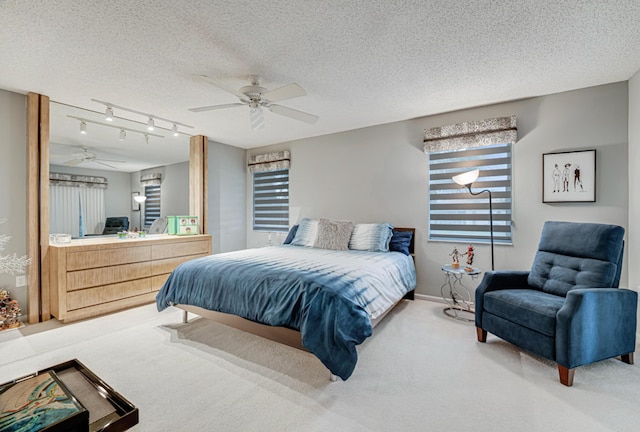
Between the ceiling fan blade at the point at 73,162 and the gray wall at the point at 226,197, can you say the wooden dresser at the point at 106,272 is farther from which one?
the gray wall at the point at 226,197

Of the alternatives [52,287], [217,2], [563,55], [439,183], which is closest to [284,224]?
[439,183]

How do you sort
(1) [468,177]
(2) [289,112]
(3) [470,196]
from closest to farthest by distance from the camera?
(2) [289,112], (1) [468,177], (3) [470,196]

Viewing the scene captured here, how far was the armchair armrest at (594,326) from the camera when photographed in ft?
6.30

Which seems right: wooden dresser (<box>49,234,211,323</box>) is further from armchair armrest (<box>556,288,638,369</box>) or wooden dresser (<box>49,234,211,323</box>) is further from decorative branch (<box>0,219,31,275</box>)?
armchair armrest (<box>556,288,638,369</box>)

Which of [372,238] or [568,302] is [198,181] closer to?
[372,238]

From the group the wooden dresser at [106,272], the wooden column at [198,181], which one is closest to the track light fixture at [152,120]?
the wooden column at [198,181]

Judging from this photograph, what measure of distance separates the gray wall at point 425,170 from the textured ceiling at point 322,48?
27 centimetres

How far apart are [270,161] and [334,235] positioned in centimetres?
223

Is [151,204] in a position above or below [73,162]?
below

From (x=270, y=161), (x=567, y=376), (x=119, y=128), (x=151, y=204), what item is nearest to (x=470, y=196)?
(x=567, y=376)

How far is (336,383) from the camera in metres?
1.98

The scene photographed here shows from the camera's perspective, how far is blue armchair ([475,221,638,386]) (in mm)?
1948

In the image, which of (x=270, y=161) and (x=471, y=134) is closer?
(x=471, y=134)

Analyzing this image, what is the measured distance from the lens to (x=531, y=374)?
82.0 inches
